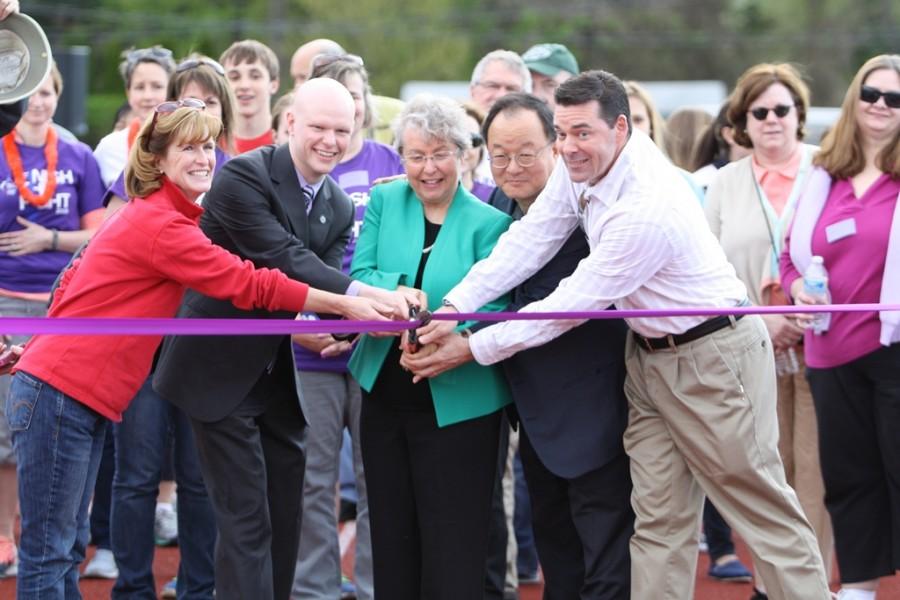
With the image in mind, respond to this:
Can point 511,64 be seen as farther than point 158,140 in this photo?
Yes

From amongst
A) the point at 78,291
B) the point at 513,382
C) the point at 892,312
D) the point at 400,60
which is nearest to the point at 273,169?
the point at 78,291

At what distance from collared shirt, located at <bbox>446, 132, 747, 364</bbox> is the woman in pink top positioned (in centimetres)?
108

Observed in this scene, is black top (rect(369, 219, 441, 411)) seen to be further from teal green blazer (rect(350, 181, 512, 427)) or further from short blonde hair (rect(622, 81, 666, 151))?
short blonde hair (rect(622, 81, 666, 151))

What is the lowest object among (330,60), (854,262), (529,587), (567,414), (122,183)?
(529,587)

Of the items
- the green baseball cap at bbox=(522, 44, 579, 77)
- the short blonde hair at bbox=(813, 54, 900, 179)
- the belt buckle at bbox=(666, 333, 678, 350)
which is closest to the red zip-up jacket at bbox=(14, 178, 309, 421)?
the belt buckle at bbox=(666, 333, 678, 350)

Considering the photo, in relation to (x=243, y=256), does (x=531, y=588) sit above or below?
below

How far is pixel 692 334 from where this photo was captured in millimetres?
5000

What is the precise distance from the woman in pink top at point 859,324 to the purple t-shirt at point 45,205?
3356 millimetres

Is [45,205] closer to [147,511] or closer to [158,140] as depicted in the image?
[147,511]

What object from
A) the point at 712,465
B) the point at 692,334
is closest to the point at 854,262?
the point at 692,334

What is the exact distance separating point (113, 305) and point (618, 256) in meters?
1.68

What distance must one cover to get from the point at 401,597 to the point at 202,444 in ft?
3.10

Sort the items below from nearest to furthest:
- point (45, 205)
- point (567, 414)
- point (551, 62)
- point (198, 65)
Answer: point (567, 414) < point (198, 65) < point (45, 205) < point (551, 62)

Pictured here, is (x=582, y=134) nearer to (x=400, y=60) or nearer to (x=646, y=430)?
(x=646, y=430)
